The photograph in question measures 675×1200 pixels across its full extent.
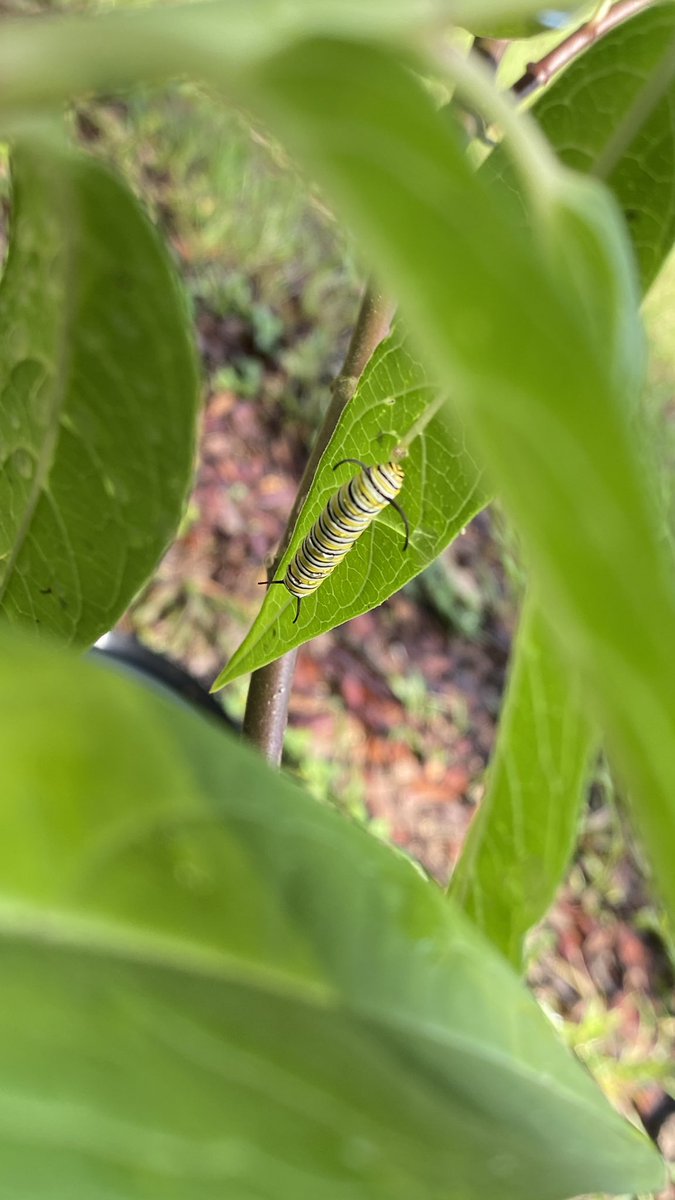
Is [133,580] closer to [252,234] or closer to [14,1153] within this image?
[14,1153]

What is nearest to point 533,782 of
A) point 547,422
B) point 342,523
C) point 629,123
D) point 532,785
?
point 532,785

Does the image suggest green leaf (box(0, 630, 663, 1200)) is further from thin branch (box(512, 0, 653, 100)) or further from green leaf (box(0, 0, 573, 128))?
thin branch (box(512, 0, 653, 100))

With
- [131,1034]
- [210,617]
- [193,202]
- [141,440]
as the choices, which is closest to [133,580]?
[141,440]

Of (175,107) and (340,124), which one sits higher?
(340,124)

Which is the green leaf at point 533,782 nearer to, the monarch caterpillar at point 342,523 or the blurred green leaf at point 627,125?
the blurred green leaf at point 627,125

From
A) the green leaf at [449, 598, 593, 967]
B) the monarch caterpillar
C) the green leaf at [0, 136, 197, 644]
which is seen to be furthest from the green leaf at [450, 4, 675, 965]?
the monarch caterpillar

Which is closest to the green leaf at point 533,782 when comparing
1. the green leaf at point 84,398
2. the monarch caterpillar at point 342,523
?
the green leaf at point 84,398
